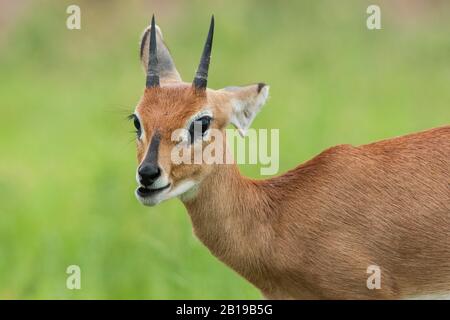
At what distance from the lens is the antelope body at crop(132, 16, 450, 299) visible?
22.5ft

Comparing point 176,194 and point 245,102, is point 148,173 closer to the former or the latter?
point 176,194

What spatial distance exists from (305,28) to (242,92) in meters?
9.49

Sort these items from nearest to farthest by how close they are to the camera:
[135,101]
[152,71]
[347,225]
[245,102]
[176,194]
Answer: [176,194], [152,71], [245,102], [347,225], [135,101]

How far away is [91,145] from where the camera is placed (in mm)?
13641

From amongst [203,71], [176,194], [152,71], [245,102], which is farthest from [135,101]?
[176,194]

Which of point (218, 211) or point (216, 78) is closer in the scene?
point (218, 211)

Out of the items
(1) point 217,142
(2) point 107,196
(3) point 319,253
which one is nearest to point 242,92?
(1) point 217,142

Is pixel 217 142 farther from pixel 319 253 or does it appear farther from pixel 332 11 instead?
pixel 332 11

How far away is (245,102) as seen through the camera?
6844mm

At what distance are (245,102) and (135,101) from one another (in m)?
7.46

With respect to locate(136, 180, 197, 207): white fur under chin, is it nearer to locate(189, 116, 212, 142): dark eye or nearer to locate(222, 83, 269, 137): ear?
locate(189, 116, 212, 142): dark eye

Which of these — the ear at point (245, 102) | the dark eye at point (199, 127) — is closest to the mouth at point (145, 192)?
the dark eye at point (199, 127)

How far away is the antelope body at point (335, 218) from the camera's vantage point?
6852 millimetres

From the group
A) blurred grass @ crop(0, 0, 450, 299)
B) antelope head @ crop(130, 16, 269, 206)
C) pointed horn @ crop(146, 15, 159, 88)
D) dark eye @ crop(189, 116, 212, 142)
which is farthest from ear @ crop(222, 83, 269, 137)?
blurred grass @ crop(0, 0, 450, 299)
